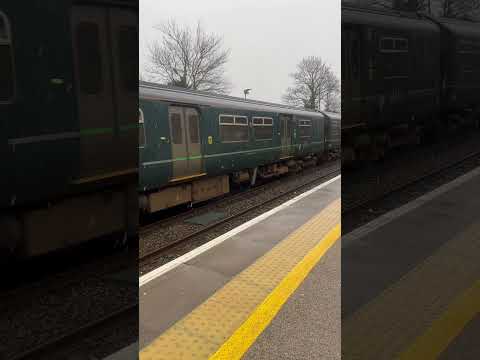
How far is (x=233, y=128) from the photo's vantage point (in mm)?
6809

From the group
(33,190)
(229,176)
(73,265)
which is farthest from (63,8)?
(229,176)

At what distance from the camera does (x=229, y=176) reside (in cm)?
728

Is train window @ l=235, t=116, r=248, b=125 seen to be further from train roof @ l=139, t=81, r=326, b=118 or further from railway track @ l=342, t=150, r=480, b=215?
railway track @ l=342, t=150, r=480, b=215

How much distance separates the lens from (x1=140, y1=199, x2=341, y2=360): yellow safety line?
2051mm

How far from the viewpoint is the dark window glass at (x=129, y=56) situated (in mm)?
1177

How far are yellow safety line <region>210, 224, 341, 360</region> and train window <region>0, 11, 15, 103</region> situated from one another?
1493 millimetres

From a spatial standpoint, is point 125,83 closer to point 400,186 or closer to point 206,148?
point 400,186

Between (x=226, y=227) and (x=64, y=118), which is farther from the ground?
(x=64, y=118)

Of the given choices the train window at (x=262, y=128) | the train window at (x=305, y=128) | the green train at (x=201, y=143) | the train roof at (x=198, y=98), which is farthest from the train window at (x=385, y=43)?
the train window at (x=305, y=128)

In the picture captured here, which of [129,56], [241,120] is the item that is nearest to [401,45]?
[129,56]

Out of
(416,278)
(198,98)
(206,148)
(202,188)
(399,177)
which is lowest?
(202,188)

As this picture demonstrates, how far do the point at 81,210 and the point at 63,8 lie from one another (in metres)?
0.54

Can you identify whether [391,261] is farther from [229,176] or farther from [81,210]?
[229,176]

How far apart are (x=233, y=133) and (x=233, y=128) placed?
0.28 feet
